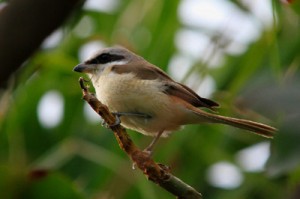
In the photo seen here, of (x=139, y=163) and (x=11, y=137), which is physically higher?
(x=139, y=163)

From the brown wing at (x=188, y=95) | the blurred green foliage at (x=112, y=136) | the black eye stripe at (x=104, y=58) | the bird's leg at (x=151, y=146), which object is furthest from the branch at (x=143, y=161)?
the blurred green foliage at (x=112, y=136)

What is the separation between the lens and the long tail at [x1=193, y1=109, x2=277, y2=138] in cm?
228

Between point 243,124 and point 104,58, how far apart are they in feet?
2.29

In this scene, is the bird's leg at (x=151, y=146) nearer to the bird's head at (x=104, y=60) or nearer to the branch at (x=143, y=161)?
the branch at (x=143, y=161)

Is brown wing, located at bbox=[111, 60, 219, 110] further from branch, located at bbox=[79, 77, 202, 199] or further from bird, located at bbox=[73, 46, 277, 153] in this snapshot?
branch, located at bbox=[79, 77, 202, 199]

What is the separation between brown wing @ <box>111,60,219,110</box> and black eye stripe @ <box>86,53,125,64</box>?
132 mm

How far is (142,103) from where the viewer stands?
2.47 m

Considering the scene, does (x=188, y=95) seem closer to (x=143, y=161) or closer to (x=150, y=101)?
(x=150, y=101)

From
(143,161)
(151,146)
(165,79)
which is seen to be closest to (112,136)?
(165,79)

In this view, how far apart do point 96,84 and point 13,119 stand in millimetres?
1328

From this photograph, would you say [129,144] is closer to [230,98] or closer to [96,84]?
[96,84]

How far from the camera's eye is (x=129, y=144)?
70.4 inches

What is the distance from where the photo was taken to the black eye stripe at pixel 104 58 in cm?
275

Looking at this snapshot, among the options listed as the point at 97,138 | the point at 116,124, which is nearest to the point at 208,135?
the point at 97,138
